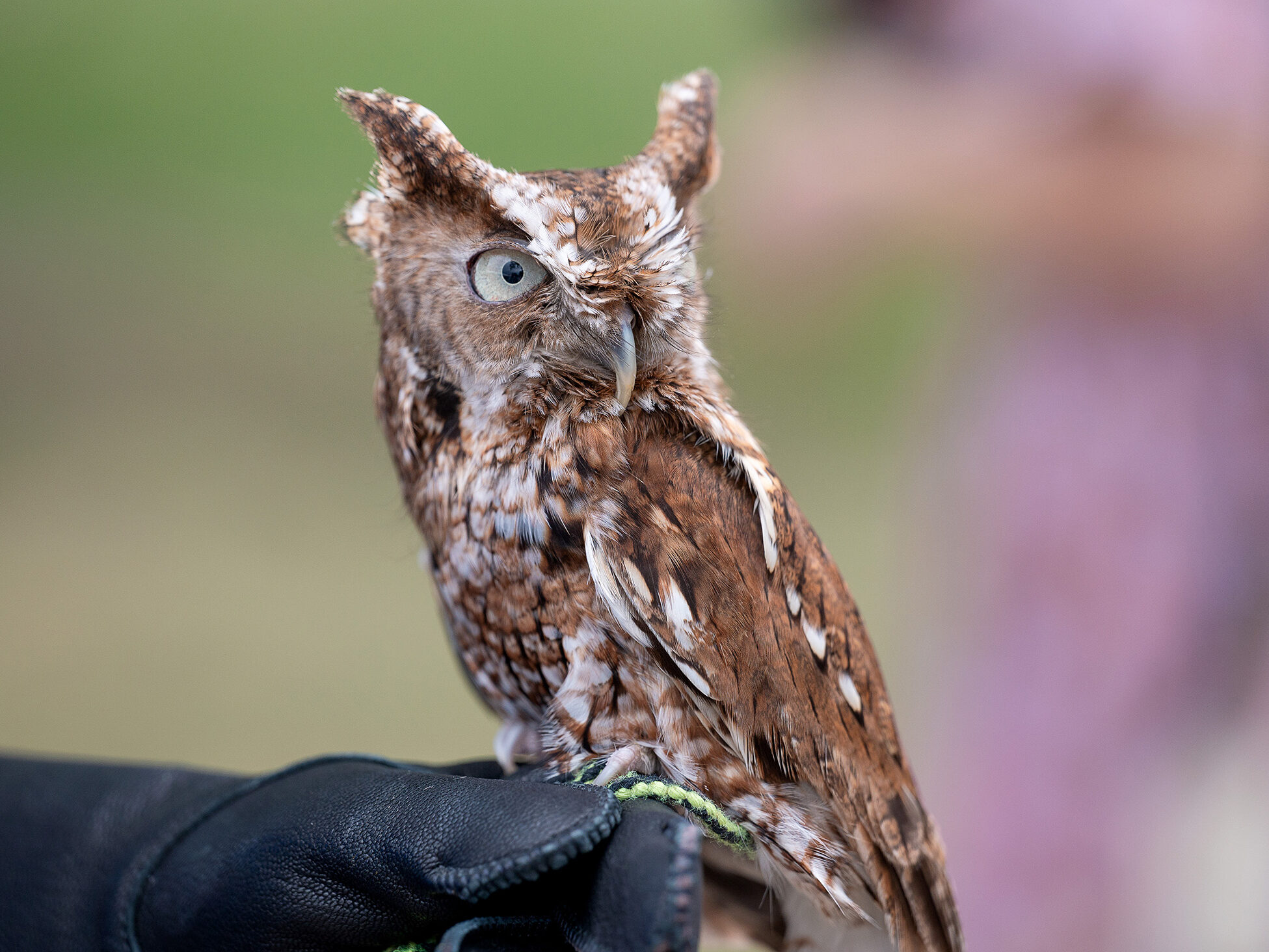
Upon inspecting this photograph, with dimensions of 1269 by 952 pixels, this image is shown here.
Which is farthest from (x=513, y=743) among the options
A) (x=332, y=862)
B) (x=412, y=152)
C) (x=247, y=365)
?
(x=247, y=365)

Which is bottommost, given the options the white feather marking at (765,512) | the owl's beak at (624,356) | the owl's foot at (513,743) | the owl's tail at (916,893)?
the owl's tail at (916,893)

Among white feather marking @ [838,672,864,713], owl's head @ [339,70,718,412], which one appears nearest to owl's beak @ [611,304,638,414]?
owl's head @ [339,70,718,412]

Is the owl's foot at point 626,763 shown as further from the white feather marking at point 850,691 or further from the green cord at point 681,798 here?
the white feather marking at point 850,691

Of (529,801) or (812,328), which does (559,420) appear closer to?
(529,801)

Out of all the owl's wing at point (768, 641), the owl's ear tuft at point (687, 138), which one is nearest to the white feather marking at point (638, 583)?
the owl's wing at point (768, 641)

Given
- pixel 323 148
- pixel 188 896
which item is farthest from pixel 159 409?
pixel 188 896

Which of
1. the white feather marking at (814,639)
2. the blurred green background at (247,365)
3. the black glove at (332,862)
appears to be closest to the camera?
the black glove at (332,862)

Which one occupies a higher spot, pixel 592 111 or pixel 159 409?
pixel 592 111

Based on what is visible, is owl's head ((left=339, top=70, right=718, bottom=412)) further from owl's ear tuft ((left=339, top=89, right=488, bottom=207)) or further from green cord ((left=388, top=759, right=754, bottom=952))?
green cord ((left=388, top=759, right=754, bottom=952))
